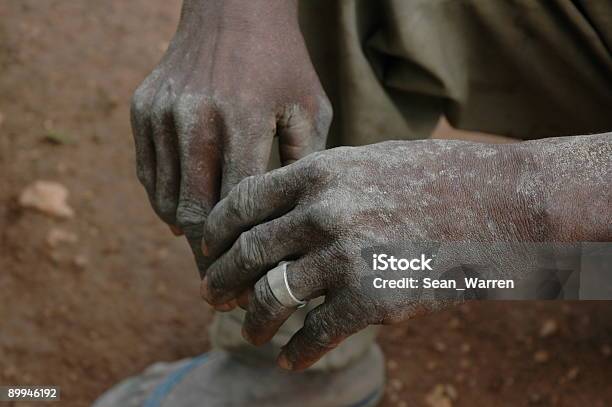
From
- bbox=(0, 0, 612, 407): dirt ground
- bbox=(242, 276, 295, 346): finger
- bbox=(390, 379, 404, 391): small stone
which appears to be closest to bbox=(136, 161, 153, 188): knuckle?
bbox=(242, 276, 295, 346): finger

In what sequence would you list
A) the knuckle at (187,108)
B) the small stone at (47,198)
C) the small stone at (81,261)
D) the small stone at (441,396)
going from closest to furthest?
1. the knuckle at (187,108)
2. the small stone at (441,396)
3. the small stone at (81,261)
4. the small stone at (47,198)

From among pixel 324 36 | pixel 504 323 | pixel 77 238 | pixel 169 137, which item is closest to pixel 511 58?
pixel 324 36

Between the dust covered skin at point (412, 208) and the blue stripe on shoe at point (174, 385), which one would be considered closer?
the dust covered skin at point (412, 208)

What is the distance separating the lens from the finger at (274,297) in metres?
0.96

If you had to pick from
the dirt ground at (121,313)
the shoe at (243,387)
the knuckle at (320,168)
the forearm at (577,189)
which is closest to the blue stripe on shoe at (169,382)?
the shoe at (243,387)

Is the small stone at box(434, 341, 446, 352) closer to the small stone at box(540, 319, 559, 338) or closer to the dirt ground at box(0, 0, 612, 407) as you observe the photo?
the dirt ground at box(0, 0, 612, 407)

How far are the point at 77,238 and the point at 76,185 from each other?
0.21 metres

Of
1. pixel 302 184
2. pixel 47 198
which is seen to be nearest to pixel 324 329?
pixel 302 184

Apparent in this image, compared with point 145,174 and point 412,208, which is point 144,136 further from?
point 412,208

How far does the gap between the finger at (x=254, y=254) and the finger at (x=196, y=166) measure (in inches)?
5.0

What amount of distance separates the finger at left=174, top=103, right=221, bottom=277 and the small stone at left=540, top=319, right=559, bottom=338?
113cm

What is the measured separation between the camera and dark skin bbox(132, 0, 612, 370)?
917 mm

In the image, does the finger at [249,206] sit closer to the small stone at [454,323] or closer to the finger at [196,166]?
the finger at [196,166]

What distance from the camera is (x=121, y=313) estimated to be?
79.4 inches
